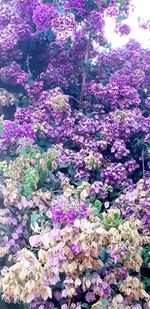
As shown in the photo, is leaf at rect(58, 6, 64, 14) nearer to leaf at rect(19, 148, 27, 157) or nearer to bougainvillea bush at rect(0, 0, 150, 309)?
bougainvillea bush at rect(0, 0, 150, 309)

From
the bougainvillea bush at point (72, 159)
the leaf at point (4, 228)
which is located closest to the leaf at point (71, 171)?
the bougainvillea bush at point (72, 159)

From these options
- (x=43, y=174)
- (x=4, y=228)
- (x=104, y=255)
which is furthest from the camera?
(x=43, y=174)

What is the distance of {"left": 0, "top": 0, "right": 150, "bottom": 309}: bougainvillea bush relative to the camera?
225 cm

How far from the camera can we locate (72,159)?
3.39 m

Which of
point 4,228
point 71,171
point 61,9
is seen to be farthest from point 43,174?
point 61,9

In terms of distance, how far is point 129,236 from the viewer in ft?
7.52

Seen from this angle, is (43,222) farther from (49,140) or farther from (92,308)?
(49,140)

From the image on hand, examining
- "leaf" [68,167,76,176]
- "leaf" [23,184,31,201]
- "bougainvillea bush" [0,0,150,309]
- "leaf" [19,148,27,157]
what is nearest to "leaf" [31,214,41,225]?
"bougainvillea bush" [0,0,150,309]

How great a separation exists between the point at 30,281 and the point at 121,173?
4.97 feet

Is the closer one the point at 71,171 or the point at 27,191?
the point at 27,191

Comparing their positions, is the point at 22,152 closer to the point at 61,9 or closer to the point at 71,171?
the point at 71,171

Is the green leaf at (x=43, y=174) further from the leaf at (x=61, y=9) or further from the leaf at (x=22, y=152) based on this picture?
the leaf at (x=61, y=9)

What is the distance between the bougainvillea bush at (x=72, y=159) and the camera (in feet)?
7.39

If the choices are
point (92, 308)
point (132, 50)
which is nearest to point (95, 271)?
point (92, 308)
